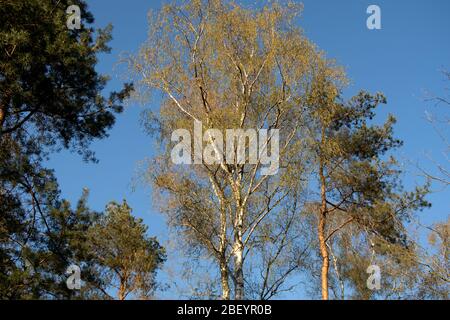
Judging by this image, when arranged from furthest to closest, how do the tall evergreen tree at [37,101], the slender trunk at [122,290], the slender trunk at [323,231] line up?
the slender trunk at [122,290], the slender trunk at [323,231], the tall evergreen tree at [37,101]

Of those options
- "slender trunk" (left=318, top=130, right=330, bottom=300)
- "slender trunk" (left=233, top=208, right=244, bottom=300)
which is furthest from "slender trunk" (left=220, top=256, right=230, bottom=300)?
"slender trunk" (left=318, top=130, right=330, bottom=300)

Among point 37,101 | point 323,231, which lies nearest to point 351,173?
point 323,231

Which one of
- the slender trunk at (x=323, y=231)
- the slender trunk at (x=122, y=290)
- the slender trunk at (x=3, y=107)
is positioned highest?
the slender trunk at (x=3, y=107)

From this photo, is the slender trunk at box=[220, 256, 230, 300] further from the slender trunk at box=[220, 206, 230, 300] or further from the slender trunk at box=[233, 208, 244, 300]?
the slender trunk at box=[233, 208, 244, 300]

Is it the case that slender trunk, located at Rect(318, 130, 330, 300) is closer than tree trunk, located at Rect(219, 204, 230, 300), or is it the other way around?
tree trunk, located at Rect(219, 204, 230, 300)

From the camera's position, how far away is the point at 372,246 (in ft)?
48.9

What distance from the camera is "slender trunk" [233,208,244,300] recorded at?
11516mm

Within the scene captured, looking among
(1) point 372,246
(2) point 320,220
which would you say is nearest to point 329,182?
(2) point 320,220

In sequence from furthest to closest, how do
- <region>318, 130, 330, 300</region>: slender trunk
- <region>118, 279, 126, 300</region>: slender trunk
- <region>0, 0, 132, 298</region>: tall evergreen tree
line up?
1. <region>118, 279, 126, 300</region>: slender trunk
2. <region>318, 130, 330, 300</region>: slender trunk
3. <region>0, 0, 132, 298</region>: tall evergreen tree

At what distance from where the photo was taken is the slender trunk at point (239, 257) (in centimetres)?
1152

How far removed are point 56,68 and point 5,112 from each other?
53.8 inches

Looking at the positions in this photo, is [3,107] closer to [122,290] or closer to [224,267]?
[224,267]

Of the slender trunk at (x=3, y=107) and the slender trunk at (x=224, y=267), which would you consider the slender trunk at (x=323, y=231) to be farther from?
the slender trunk at (x=3, y=107)

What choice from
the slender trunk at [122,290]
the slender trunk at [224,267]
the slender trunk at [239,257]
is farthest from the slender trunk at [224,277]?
the slender trunk at [122,290]
